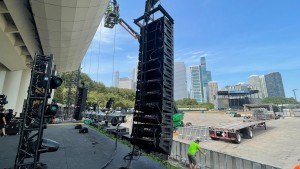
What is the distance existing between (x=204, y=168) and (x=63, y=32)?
47.9 feet

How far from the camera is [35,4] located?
10273mm

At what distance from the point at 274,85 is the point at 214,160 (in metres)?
231

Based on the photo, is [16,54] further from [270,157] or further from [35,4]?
[270,157]

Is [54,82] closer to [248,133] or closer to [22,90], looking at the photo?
[248,133]

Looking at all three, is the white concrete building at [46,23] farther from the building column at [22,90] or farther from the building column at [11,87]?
the building column at [22,90]

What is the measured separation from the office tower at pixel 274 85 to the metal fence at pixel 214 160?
225220 millimetres

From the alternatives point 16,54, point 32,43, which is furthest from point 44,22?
point 16,54

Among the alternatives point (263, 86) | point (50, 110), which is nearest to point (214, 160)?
point (50, 110)

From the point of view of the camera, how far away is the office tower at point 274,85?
624 feet

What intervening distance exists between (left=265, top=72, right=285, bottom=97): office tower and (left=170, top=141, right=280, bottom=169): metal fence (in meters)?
225

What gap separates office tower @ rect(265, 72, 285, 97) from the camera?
190250 millimetres

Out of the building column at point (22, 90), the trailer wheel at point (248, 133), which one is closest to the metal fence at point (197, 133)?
the trailer wheel at point (248, 133)

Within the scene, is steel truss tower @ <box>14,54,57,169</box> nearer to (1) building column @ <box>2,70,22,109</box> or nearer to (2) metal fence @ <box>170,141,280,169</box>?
(2) metal fence @ <box>170,141,280,169</box>

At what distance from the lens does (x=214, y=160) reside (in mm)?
6371
